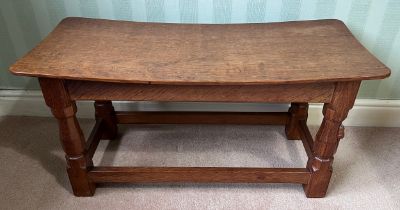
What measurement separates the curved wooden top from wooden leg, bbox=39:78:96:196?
0.26 feet

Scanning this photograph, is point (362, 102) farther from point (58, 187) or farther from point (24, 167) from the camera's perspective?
point (24, 167)

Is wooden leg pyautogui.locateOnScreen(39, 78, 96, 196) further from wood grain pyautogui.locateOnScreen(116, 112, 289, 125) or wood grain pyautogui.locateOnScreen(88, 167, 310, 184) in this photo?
wood grain pyautogui.locateOnScreen(116, 112, 289, 125)

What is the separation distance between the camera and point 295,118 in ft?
4.43

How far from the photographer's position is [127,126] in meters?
1.51

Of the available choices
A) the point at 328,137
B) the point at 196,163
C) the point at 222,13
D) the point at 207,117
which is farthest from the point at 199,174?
the point at 222,13

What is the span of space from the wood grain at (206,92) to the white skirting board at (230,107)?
0.56m

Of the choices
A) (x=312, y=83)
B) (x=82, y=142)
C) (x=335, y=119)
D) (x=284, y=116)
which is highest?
(x=312, y=83)

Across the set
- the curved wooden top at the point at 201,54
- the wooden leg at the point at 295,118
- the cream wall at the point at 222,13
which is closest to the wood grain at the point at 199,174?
the wooden leg at the point at 295,118

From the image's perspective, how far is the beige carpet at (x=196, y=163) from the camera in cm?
115

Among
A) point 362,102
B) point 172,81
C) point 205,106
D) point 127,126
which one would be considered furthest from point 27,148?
point 362,102

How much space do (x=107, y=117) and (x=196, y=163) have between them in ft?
1.37

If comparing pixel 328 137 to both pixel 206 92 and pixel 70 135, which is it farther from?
pixel 70 135

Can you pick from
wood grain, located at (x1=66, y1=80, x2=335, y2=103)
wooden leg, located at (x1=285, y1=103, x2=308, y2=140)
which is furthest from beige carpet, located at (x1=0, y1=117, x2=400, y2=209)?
wood grain, located at (x1=66, y1=80, x2=335, y2=103)

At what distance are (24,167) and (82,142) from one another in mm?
401
